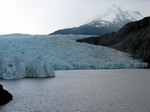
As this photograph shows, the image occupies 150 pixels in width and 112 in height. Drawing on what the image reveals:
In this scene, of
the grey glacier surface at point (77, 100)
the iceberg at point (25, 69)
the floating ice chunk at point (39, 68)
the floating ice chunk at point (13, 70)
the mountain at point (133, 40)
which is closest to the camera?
the grey glacier surface at point (77, 100)

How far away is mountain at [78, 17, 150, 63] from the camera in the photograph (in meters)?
57.7

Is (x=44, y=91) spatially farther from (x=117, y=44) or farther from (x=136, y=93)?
(x=117, y=44)

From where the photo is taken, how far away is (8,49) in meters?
53.1

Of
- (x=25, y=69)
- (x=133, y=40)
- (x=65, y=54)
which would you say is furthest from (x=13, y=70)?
(x=133, y=40)

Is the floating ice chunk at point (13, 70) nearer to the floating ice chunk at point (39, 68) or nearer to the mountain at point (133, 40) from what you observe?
the floating ice chunk at point (39, 68)

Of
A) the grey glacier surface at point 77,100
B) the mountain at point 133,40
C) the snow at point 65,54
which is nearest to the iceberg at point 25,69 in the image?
the snow at point 65,54

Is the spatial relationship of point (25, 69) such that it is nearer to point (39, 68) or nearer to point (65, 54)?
point (39, 68)

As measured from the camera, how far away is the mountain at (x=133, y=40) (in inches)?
2270

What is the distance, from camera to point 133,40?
6266 centimetres

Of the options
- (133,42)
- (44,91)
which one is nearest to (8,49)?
(133,42)

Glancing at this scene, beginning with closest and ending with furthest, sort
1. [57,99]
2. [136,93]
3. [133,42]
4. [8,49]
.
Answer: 1. [57,99]
2. [136,93]
3. [8,49]
4. [133,42]

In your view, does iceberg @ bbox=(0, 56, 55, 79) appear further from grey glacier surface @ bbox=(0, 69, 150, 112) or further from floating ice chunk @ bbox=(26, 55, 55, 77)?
grey glacier surface @ bbox=(0, 69, 150, 112)

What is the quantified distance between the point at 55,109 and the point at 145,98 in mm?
5677

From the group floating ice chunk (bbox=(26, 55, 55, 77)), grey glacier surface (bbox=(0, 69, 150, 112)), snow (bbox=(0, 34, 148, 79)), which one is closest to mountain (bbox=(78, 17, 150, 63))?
snow (bbox=(0, 34, 148, 79))
